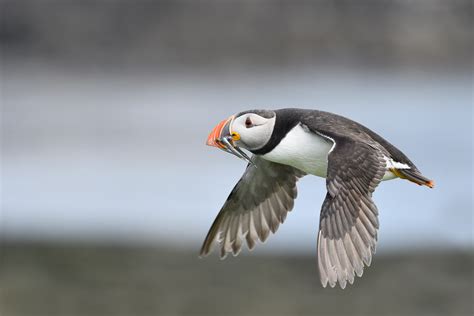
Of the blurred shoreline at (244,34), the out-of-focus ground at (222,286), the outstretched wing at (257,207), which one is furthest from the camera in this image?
the blurred shoreline at (244,34)

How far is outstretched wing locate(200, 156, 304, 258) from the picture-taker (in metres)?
9.02

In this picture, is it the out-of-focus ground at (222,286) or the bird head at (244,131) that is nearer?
the bird head at (244,131)

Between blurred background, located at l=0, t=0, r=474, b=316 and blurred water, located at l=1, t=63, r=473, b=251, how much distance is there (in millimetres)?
57

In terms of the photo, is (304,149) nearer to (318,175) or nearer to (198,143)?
(318,175)

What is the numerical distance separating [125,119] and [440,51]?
31.4 feet

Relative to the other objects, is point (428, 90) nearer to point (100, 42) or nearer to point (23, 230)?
point (100, 42)

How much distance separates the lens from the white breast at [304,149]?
8039 millimetres

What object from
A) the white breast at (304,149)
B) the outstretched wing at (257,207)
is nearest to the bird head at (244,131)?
the white breast at (304,149)

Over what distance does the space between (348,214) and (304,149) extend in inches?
35.7

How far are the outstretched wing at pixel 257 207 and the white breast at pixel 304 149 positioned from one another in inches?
33.4

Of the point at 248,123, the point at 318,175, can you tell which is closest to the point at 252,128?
the point at 248,123

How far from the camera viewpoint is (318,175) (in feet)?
27.2

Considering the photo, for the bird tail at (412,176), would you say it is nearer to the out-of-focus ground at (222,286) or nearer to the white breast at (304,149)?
the white breast at (304,149)

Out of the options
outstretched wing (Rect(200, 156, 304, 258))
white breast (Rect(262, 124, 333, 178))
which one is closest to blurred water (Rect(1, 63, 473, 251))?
outstretched wing (Rect(200, 156, 304, 258))
